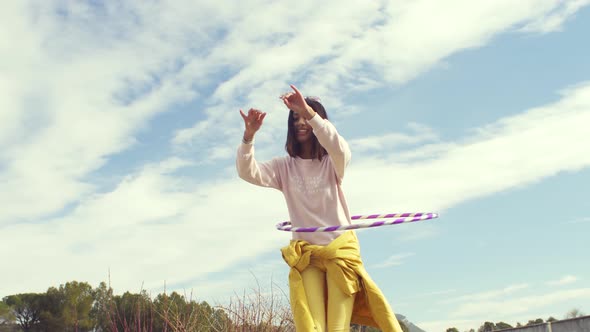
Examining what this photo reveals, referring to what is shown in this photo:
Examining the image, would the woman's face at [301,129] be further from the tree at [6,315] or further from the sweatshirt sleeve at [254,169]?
the tree at [6,315]

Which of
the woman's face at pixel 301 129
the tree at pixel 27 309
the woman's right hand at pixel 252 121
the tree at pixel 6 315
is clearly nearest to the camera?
the woman's right hand at pixel 252 121

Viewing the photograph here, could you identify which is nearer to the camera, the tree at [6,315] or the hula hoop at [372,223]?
the hula hoop at [372,223]

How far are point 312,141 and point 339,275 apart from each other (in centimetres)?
83

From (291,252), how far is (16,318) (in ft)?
135

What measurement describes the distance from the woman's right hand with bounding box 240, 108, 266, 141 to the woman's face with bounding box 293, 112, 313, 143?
0.25 meters

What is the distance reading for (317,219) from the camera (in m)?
3.64

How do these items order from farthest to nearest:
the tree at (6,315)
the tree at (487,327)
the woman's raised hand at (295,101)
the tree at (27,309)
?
the tree at (27,309) → the tree at (6,315) → the tree at (487,327) → the woman's raised hand at (295,101)

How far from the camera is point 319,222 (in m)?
3.63

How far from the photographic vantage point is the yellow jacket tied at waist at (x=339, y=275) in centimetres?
344

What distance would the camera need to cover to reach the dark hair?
12.3ft

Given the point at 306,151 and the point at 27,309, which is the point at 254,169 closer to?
the point at 306,151

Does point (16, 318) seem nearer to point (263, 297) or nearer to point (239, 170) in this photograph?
point (263, 297)

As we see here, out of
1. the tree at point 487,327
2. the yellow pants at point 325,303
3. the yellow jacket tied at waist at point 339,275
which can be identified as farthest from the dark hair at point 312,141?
the tree at point 487,327

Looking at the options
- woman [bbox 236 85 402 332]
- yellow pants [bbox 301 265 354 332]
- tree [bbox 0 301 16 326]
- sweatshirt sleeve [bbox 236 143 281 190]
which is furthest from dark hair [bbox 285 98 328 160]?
tree [bbox 0 301 16 326]
